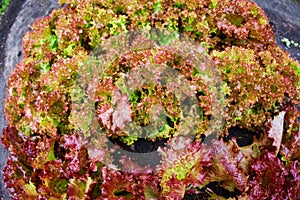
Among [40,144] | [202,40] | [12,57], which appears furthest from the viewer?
[12,57]

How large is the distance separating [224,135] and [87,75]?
1.04 meters

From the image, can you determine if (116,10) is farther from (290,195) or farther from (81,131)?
(290,195)

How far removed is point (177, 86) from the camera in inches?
118

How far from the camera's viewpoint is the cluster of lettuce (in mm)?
2719

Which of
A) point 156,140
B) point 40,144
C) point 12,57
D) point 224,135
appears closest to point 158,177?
point 156,140

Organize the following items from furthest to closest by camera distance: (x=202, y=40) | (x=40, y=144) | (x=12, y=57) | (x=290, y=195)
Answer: (x=12, y=57) < (x=202, y=40) < (x=40, y=144) < (x=290, y=195)

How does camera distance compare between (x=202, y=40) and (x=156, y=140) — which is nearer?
(x=156, y=140)

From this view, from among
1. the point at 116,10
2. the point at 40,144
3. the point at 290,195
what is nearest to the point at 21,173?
the point at 40,144

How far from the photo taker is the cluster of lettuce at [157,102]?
2.72 m

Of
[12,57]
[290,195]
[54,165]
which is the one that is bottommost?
[12,57]

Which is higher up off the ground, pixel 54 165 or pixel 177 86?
pixel 177 86

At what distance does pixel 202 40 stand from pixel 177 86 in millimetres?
497

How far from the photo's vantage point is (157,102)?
2.95 m

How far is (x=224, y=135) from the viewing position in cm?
310
